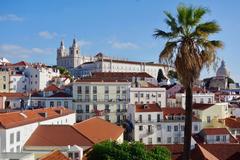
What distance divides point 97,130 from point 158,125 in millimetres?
20369

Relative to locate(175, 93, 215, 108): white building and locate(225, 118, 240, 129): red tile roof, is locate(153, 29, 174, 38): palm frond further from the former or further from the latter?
locate(175, 93, 215, 108): white building

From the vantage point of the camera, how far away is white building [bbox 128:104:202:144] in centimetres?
6072

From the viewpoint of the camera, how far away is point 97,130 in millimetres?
42875

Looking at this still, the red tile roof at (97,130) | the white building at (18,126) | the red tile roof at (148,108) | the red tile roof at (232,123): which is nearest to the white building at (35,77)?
the red tile roof at (148,108)

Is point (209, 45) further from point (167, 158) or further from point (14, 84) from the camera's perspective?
point (14, 84)

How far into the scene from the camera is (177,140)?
60469 mm

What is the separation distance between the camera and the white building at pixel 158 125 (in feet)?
199

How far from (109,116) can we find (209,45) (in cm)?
6137

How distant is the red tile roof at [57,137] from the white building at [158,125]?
2420cm

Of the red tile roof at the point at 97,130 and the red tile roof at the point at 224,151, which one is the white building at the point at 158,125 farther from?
the red tile roof at the point at 224,151

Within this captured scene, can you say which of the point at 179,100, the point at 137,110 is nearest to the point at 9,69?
the point at 179,100

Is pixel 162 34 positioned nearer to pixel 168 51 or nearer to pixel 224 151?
pixel 168 51

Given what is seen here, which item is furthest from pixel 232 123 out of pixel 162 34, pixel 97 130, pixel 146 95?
pixel 162 34

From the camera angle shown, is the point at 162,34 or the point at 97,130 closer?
the point at 162,34
